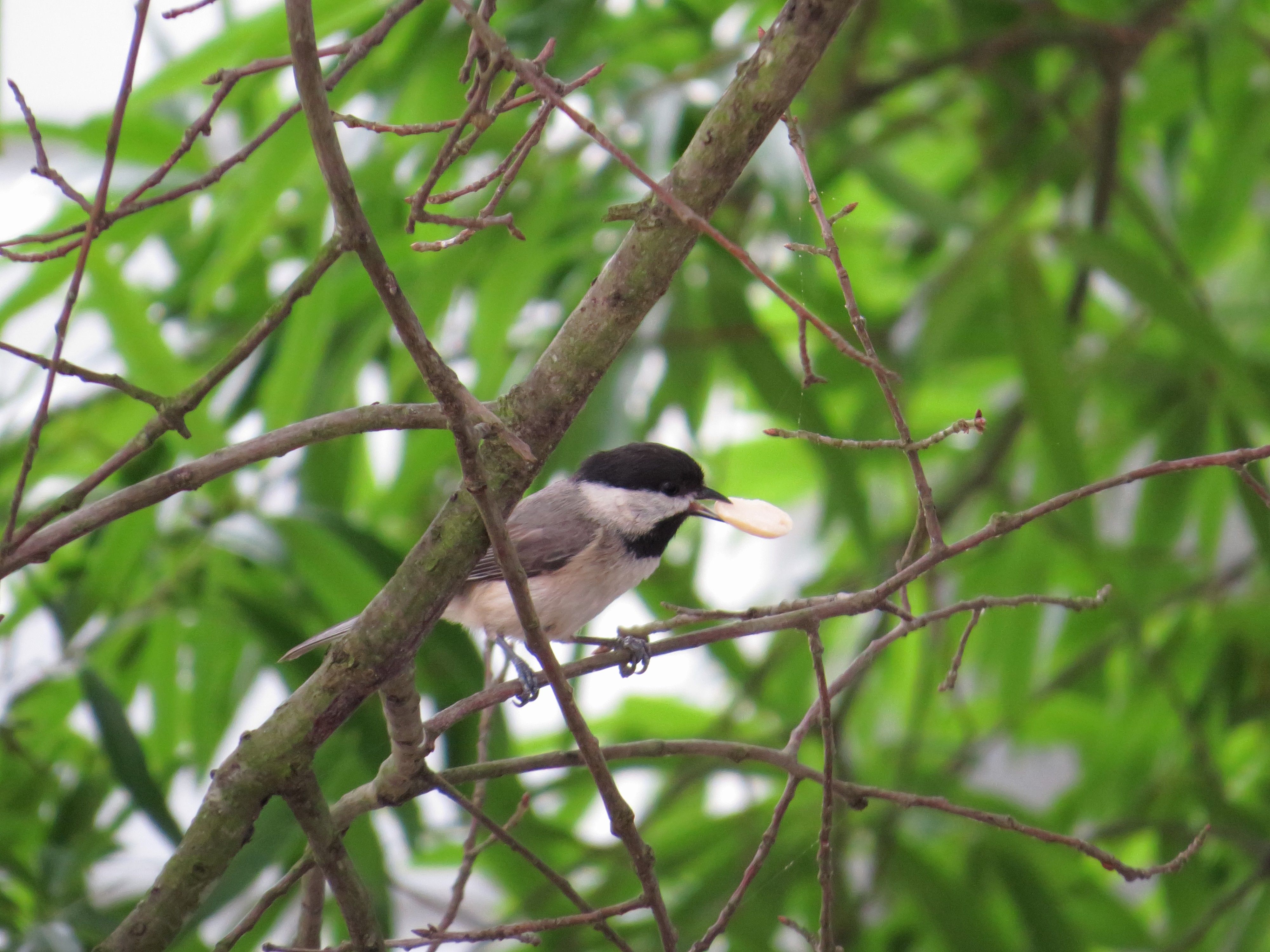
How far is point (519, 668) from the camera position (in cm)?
184

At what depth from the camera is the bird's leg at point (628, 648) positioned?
1333mm

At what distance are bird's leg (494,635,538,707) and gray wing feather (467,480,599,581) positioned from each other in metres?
0.11

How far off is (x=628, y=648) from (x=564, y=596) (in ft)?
1.95

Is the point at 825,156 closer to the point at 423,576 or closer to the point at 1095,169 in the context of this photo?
the point at 1095,169

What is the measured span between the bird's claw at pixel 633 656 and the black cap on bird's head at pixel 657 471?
0.40 m

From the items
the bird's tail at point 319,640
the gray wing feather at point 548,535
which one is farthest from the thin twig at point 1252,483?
the gray wing feather at point 548,535

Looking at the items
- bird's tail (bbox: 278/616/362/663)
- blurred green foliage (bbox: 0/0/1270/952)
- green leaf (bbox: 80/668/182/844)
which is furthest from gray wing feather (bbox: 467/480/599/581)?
green leaf (bbox: 80/668/182/844)

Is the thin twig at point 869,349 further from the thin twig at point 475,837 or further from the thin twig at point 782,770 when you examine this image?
the thin twig at point 475,837

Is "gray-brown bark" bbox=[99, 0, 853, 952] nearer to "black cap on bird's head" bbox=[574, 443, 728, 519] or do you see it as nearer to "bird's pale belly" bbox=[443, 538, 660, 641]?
"bird's pale belly" bbox=[443, 538, 660, 641]

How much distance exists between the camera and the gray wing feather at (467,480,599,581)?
2027 millimetres

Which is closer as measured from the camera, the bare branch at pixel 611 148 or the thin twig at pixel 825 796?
the bare branch at pixel 611 148

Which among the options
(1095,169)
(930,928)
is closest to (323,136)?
(930,928)

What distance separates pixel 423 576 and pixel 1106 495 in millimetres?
2849

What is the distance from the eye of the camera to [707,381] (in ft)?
7.67
